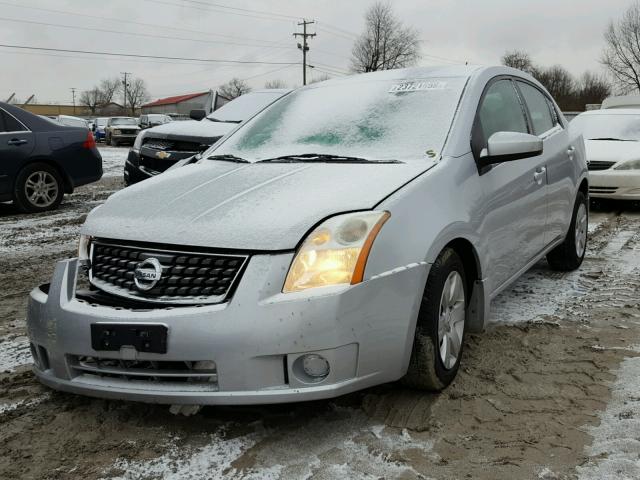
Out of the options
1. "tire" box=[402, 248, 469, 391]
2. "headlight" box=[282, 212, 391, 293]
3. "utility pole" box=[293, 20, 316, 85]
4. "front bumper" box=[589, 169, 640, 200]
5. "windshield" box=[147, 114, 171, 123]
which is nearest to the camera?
"headlight" box=[282, 212, 391, 293]

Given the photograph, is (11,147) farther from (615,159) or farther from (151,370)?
(615,159)

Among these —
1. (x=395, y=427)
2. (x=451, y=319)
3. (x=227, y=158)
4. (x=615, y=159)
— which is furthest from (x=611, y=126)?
(x=395, y=427)

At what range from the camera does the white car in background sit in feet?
29.8

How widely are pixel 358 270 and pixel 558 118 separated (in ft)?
10.8

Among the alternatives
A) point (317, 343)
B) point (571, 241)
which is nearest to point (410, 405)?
point (317, 343)

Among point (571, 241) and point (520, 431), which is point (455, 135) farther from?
point (571, 241)

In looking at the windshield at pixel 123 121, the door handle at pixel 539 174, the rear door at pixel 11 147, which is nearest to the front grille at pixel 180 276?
the door handle at pixel 539 174

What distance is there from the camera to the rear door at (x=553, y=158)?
456cm

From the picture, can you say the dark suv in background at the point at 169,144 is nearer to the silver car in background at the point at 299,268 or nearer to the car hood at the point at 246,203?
the silver car in background at the point at 299,268

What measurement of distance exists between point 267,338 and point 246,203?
2.16 feet

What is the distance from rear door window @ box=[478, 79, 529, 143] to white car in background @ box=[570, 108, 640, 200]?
16.9 ft

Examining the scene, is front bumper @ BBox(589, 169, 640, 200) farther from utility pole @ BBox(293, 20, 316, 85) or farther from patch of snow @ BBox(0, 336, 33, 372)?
utility pole @ BBox(293, 20, 316, 85)

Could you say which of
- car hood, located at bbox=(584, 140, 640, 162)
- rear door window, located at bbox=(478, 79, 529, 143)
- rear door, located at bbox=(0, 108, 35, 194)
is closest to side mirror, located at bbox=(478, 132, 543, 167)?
rear door window, located at bbox=(478, 79, 529, 143)

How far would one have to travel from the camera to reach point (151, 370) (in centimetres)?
264
